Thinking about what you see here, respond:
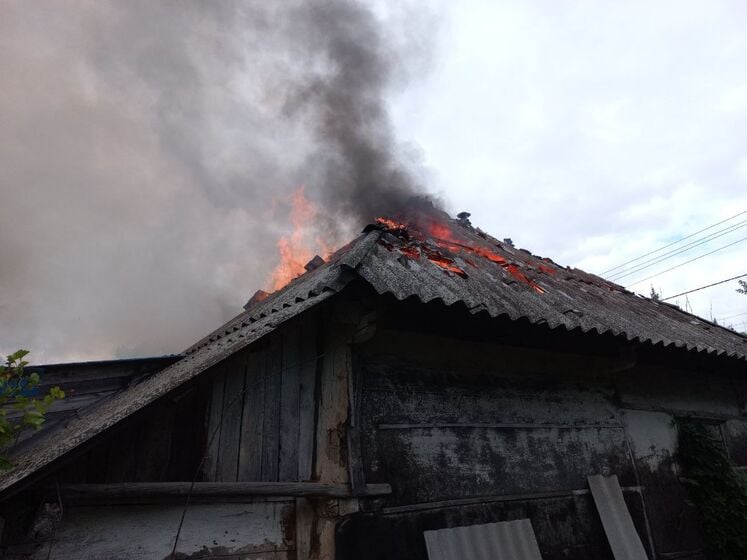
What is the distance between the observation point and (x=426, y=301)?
364cm

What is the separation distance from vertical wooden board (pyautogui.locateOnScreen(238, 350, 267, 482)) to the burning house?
2 centimetres

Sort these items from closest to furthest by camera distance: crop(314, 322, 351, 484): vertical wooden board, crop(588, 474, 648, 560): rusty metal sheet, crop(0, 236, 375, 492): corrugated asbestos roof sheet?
1. crop(0, 236, 375, 492): corrugated asbestos roof sheet
2. crop(314, 322, 351, 484): vertical wooden board
3. crop(588, 474, 648, 560): rusty metal sheet

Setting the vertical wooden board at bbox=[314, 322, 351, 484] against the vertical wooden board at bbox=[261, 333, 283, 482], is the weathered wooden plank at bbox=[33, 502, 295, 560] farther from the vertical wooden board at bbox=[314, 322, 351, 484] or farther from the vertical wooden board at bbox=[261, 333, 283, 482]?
the vertical wooden board at bbox=[314, 322, 351, 484]

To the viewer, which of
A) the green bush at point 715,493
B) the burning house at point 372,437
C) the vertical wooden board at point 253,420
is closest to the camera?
the burning house at point 372,437

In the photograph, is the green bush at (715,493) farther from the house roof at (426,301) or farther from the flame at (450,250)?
the flame at (450,250)

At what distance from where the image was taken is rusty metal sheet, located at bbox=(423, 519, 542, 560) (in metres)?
3.74

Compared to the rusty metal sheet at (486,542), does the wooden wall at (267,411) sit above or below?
above

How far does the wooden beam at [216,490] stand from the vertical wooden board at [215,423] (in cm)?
71

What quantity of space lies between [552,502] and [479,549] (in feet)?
3.62

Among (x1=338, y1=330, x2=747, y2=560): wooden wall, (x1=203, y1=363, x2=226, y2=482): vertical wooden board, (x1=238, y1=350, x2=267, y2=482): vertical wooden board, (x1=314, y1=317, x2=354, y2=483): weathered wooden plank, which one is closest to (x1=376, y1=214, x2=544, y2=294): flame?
(x1=338, y1=330, x2=747, y2=560): wooden wall

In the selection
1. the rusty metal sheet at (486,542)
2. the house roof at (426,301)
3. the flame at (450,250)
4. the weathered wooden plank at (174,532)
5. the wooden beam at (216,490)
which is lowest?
the rusty metal sheet at (486,542)

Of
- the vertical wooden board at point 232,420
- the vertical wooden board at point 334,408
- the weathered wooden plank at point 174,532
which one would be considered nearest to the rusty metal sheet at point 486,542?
the vertical wooden board at point 334,408

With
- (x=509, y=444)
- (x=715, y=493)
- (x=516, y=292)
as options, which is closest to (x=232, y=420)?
(x=509, y=444)

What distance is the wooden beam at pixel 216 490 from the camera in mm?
2980
